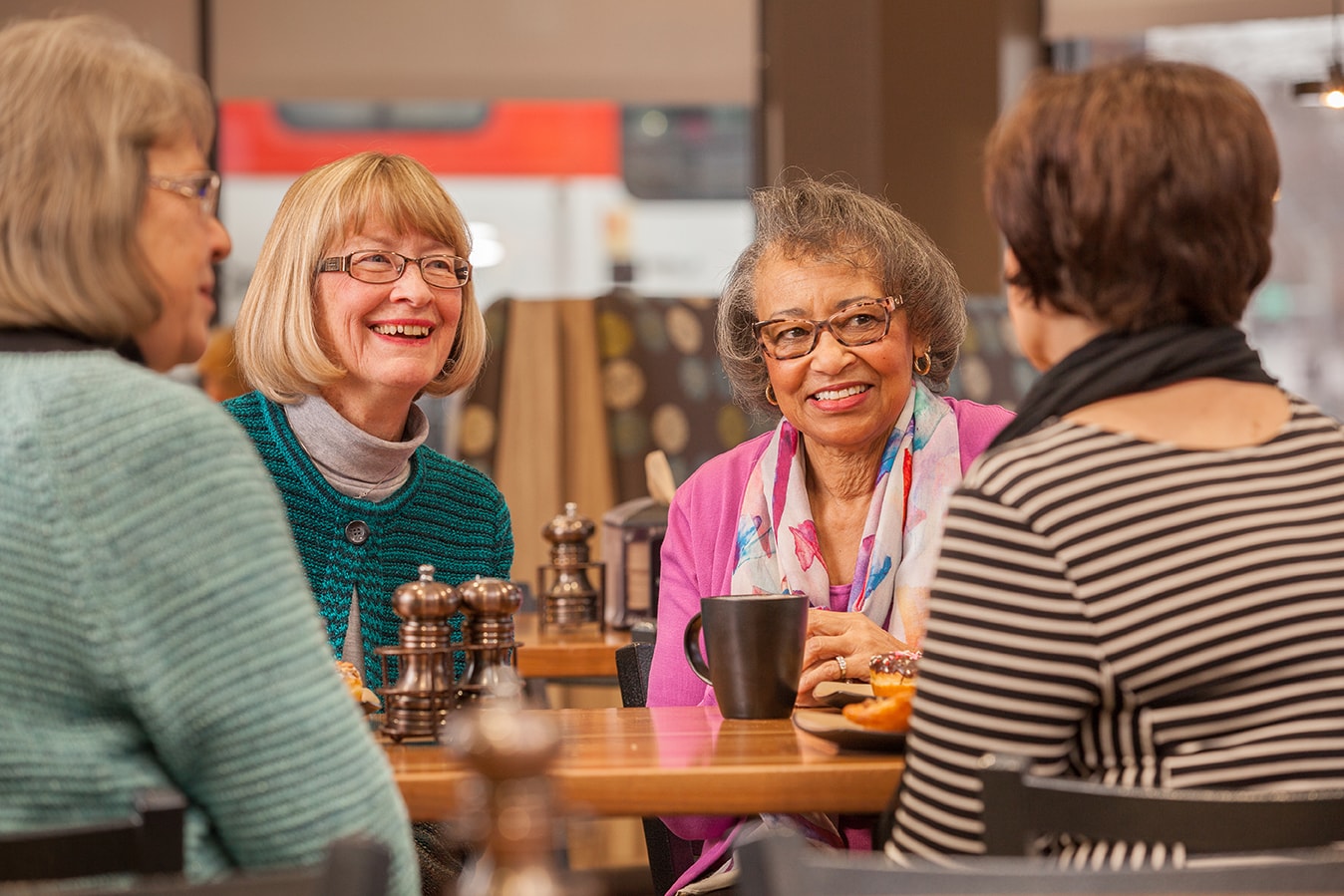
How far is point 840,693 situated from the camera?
1.66 m

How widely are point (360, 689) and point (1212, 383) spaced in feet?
2.98

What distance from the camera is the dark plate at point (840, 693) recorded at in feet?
5.44

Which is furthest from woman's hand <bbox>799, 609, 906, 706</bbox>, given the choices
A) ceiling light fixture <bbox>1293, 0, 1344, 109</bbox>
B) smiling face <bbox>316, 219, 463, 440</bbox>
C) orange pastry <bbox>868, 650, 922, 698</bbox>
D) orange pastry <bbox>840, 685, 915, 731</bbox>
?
ceiling light fixture <bbox>1293, 0, 1344, 109</bbox>

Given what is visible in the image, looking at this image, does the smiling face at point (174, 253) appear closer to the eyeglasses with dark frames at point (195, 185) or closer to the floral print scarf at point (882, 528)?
the eyeglasses with dark frames at point (195, 185)

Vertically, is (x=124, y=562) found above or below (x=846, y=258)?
below

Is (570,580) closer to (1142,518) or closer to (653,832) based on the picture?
(653,832)

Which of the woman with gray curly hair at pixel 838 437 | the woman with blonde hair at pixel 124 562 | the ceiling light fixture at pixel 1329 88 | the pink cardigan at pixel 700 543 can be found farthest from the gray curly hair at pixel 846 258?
the ceiling light fixture at pixel 1329 88

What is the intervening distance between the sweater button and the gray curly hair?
0.68m

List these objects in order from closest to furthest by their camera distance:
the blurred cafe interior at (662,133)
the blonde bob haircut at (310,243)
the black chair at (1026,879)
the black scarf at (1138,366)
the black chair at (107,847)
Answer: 1. the black chair at (1026,879)
2. the black chair at (107,847)
3. the black scarf at (1138,366)
4. the blonde bob haircut at (310,243)
5. the blurred cafe interior at (662,133)

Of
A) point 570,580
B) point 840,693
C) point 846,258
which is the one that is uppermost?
point 846,258

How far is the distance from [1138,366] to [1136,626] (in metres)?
0.24

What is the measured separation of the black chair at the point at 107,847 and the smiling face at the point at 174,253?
1.31ft

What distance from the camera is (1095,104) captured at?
1.27 metres

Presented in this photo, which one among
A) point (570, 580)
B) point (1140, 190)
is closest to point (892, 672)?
point (1140, 190)
